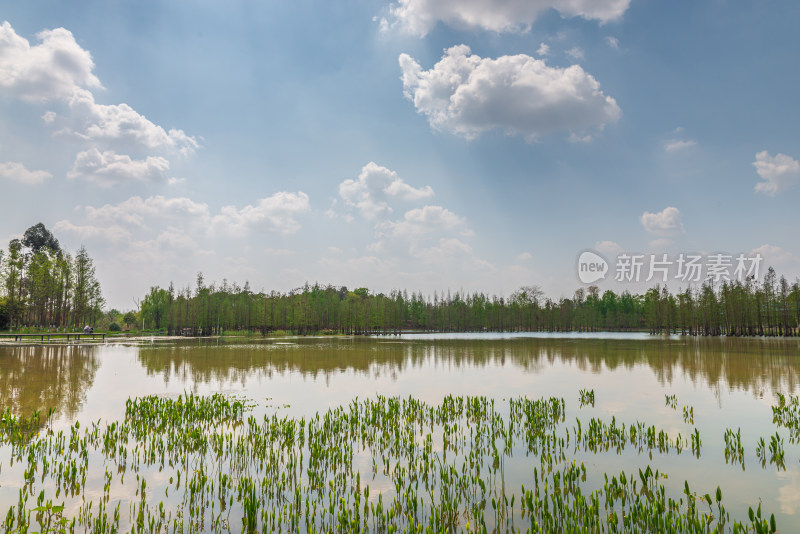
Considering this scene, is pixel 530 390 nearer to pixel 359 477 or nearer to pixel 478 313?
pixel 359 477

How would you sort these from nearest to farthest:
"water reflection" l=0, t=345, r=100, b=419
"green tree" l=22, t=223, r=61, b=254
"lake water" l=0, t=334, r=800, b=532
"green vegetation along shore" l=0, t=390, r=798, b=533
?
"green vegetation along shore" l=0, t=390, r=798, b=533, "lake water" l=0, t=334, r=800, b=532, "water reflection" l=0, t=345, r=100, b=419, "green tree" l=22, t=223, r=61, b=254

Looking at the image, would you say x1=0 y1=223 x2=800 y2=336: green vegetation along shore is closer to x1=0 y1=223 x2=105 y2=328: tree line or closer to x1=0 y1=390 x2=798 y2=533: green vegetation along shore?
x1=0 y1=223 x2=105 y2=328: tree line

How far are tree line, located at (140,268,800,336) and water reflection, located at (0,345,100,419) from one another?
7062cm

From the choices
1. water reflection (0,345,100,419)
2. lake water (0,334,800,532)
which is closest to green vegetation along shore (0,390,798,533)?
lake water (0,334,800,532)

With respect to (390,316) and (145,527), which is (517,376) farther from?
(390,316)

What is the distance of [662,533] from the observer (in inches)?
242

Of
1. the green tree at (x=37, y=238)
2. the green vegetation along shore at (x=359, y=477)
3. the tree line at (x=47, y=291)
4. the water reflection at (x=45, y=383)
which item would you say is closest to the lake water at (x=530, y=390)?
the water reflection at (x=45, y=383)

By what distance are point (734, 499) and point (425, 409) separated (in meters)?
9.29

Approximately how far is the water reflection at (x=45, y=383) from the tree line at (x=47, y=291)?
163 feet

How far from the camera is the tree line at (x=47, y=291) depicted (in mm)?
69312

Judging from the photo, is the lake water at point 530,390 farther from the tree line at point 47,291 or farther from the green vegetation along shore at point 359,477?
the tree line at point 47,291

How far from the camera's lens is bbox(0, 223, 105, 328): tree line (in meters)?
A: 69.3

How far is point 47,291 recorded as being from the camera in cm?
7181

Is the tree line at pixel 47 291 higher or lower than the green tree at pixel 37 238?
lower
